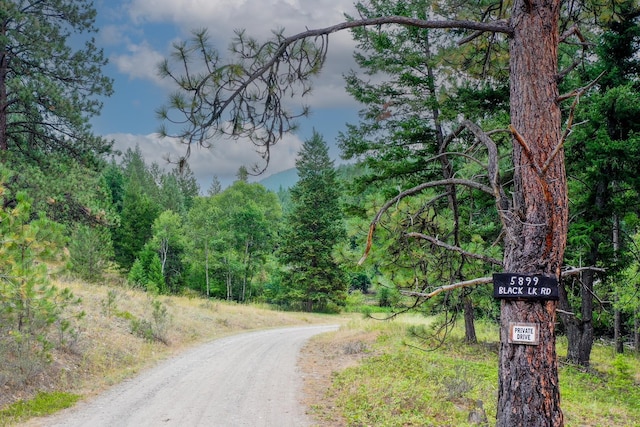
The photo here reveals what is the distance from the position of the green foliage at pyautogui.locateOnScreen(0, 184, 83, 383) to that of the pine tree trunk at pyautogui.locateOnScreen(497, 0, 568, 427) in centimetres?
743

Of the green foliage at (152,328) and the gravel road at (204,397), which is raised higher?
the green foliage at (152,328)

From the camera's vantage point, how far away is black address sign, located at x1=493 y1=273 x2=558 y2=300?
3.67 metres

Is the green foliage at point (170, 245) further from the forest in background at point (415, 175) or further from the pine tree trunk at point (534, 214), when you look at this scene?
the pine tree trunk at point (534, 214)

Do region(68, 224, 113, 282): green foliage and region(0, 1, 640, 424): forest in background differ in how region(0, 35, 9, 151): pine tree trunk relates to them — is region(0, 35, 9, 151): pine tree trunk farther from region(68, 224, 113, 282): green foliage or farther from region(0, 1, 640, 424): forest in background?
region(68, 224, 113, 282): green foliage

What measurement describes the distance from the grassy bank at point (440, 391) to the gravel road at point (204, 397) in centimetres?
91

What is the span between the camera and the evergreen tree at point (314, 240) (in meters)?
37.4

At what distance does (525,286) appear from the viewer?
3.73 meters

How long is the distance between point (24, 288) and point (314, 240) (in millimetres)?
30215

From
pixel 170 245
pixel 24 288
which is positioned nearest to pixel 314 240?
pixel 170 245

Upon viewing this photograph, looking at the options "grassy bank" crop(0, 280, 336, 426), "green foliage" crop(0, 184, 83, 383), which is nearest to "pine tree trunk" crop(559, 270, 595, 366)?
"grassy bank" crop(0, 280, 336, 426)

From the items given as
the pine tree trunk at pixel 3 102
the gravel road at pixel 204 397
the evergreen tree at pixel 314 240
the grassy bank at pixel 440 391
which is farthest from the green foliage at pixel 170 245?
the grassy bank at pixel 440 391

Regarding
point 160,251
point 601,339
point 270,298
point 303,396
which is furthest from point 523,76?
point 160,251

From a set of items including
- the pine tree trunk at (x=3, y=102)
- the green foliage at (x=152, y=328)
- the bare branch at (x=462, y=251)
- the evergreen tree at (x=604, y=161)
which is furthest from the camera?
the pine tree trunk at (x=3, y=102)

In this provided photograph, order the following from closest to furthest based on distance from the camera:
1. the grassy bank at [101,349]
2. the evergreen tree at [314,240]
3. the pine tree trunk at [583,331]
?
the grassy bank at [101,349] < the pine tree trunk at [583,331] < the evergreen tree at [314,240]
